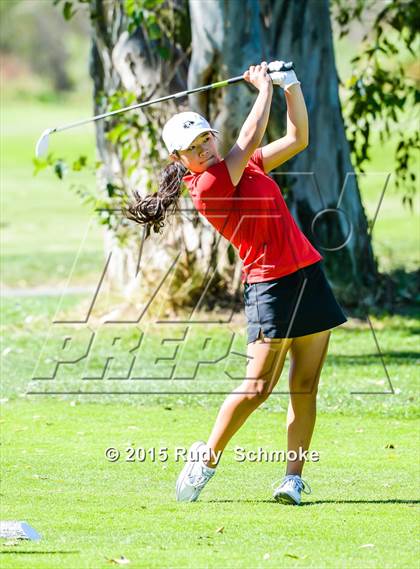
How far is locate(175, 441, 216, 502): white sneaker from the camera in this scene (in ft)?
22.5

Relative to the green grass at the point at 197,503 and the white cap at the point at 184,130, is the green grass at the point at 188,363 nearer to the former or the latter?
the green grass at the point at 197,503

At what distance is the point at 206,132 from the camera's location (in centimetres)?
670

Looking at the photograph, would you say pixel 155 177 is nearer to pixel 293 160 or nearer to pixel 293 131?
pixel 293 160

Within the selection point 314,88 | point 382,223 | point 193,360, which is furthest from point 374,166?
point 193,360

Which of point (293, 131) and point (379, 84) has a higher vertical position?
point (293, 131)

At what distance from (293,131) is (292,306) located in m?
→ 0.90

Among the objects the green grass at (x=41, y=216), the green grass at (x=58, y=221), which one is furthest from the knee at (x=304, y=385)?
the green grass at (x=41, y=216)

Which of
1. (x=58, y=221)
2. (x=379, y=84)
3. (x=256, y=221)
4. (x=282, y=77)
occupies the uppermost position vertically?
(x=282, y=77)

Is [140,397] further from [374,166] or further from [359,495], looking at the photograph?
[374,166]

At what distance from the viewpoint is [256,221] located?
6691 millimetres

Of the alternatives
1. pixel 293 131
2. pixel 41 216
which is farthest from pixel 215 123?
pixel 41 216

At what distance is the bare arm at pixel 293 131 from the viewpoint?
684cm

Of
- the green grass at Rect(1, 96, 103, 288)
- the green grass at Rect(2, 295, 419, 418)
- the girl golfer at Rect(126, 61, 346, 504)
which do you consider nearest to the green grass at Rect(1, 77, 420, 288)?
the green grass at Rect(1, 96, 103, 288)

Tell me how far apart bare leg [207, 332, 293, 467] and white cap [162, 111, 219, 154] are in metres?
1.07
